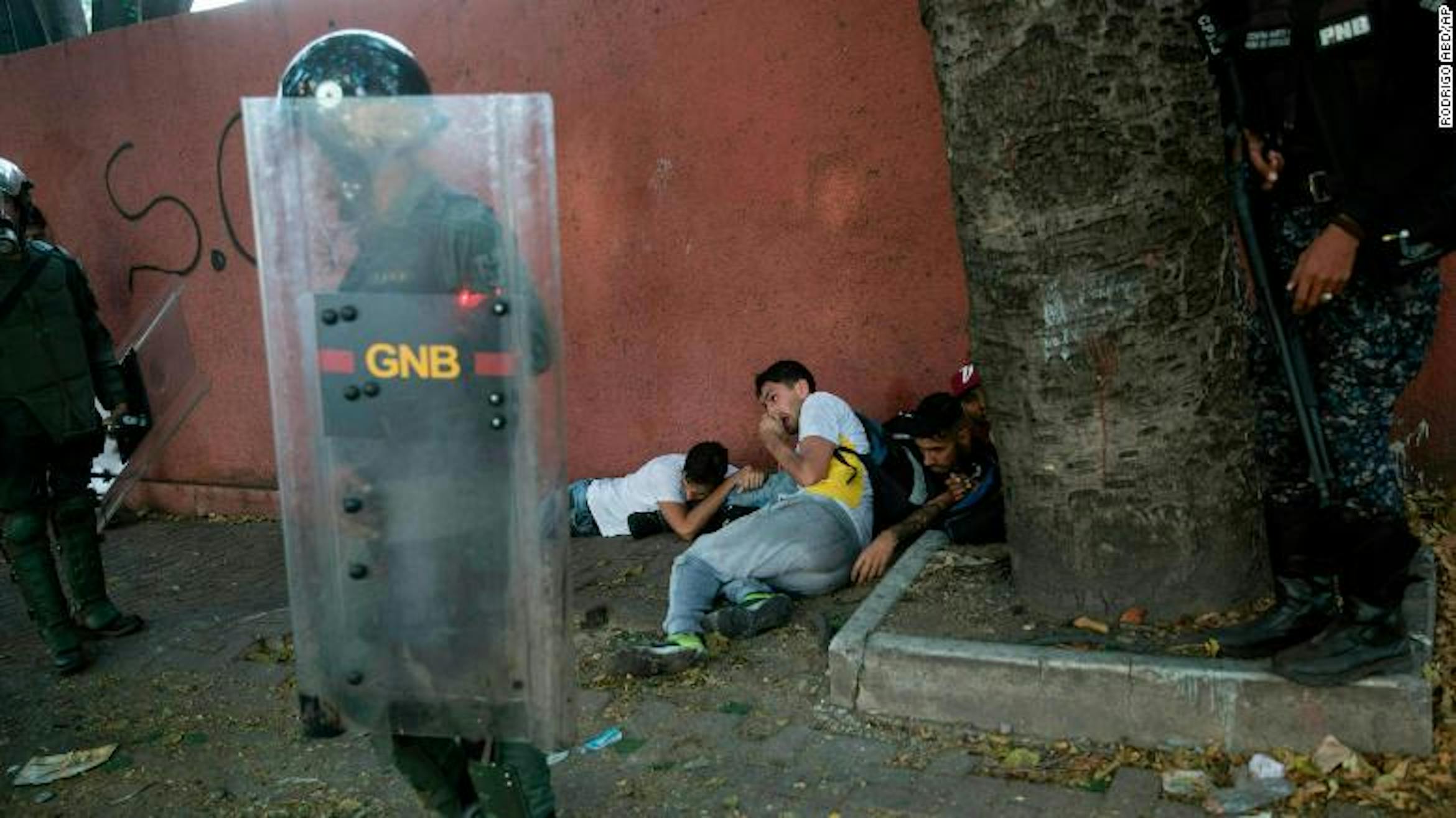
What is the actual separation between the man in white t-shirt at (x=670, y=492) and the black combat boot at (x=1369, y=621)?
8.85 ft

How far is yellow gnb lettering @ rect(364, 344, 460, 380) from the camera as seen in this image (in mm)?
2035

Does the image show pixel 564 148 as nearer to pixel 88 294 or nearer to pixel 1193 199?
pixel 88 294

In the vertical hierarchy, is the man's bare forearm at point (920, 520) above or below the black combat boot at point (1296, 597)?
below

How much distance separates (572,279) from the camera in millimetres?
5754

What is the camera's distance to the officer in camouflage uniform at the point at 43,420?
14.4 ft

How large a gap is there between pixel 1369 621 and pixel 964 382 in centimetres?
203

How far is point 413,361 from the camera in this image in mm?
2041

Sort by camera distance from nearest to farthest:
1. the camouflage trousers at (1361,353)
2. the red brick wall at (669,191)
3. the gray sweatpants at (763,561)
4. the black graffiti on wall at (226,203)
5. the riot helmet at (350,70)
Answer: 1. the riot helmet at (350,70)
2. the camouflage trousers at (1361,353)
3. the gray sweatpants at (763,561)
4. the red brick wall at (669,191)
5. the black graffiti on wall at (226,203)

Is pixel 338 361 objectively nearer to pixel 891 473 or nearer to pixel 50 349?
pixel 891 473

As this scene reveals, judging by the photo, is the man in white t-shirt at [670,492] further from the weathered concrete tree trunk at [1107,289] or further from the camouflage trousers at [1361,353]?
the camouflage trousers at [1361,353]

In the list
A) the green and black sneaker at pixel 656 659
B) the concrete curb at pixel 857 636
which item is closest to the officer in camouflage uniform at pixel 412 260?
the concrete curb at pixel 857 636

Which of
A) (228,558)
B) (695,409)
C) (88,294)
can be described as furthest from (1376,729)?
(228,558)

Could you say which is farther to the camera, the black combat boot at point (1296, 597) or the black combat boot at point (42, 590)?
the black combat boot at point (42, 590)

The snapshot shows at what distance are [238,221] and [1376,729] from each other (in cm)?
598
